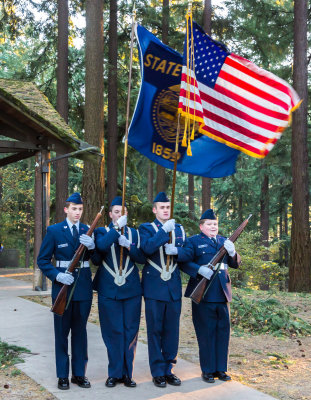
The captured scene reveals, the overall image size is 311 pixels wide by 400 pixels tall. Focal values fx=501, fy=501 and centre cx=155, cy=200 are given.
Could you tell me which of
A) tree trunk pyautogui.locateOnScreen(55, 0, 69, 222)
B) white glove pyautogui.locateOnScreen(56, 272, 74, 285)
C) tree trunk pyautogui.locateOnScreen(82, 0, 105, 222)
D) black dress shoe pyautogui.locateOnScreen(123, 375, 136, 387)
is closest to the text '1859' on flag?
white glove pyautogui.locateOnScreen(56, 272, 74, 285)

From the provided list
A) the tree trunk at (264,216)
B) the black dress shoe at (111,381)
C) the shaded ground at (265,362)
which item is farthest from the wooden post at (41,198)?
the tree trunk at (264,216)

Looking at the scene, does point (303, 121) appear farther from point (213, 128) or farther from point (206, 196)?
point (213, 128)

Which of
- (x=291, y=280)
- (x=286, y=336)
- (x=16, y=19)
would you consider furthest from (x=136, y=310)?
(x=16, y=19)

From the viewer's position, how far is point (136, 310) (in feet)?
18.3

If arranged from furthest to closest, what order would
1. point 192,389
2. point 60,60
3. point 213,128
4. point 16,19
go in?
1. point 16,19
2. point 60,60
3. point 213,128
4. point 192,389

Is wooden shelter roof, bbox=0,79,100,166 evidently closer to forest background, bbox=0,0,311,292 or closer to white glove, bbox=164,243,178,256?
forest background, bbox=0,0,311,292

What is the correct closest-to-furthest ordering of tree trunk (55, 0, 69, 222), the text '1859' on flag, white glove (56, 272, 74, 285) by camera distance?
white glove (56, 272, 74, 285)
the text '1859' on flag
tree trunk (55, 0, 69, 222)

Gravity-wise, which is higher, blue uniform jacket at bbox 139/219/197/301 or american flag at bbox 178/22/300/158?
american flag at bbox 178/22/300/158

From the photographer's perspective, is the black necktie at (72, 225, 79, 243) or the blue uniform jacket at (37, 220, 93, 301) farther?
the black necktie at (72, 225, 79, 243)

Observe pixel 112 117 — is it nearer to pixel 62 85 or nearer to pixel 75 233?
pixel 62 85

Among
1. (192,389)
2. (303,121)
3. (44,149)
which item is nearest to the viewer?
(192,389)

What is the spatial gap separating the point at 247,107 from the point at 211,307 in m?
2.74

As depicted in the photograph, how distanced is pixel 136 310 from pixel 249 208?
2960cm

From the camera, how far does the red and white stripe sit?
6664 millimetres
